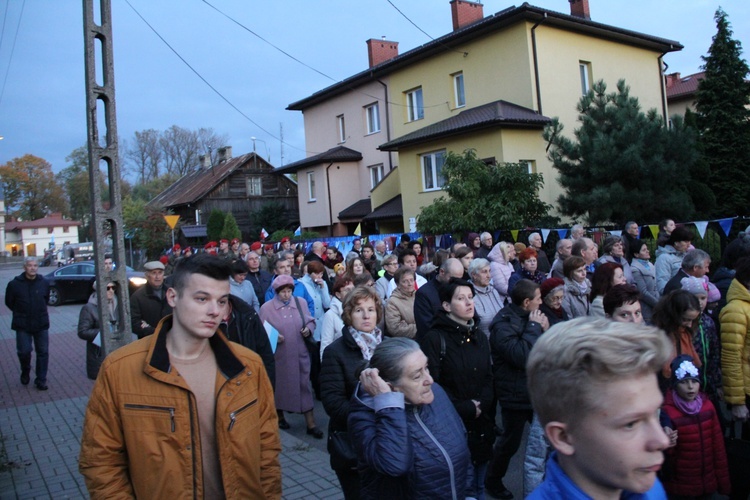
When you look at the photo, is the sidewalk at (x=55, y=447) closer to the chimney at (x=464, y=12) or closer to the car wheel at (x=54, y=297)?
the car wheel at (x=54, y=297)

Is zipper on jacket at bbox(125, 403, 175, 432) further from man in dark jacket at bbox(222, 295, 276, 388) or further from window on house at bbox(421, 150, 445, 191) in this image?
window on house at bbox(421, 150, 445, 191)

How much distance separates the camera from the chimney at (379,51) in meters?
31.2

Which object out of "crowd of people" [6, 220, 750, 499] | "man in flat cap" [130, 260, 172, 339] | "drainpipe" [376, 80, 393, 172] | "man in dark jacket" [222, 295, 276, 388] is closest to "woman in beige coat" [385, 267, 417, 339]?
"crowd of people" [6, 220, 750, 499]

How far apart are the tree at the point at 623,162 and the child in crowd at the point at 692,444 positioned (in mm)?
12343

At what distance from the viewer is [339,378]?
13.6 ft

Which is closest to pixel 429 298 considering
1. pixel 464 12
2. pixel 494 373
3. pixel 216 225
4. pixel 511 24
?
pixel 494 373

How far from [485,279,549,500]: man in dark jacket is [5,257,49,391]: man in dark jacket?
317 inches

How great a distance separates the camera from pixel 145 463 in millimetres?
2545

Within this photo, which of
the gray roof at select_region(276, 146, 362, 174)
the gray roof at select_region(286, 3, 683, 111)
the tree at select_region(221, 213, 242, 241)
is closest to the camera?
the gray roof at select_region(286, 3, 683, 111)

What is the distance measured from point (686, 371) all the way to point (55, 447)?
656 centimetres

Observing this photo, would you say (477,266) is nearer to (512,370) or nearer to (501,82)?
(512,370)

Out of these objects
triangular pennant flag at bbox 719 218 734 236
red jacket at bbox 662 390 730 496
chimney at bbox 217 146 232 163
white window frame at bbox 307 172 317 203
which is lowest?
red jacket at bbox 662 390 730 496

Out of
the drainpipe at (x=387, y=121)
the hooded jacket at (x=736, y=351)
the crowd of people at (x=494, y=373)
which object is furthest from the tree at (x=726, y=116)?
the hooded jacket at (x=736, y=351)

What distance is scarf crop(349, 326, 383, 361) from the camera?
440 cm
